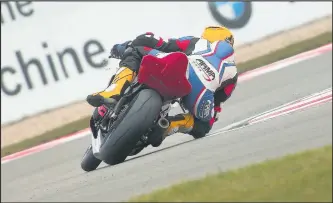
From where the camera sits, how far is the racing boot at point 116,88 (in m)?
4.05

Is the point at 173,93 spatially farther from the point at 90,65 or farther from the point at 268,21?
the point at 268,21

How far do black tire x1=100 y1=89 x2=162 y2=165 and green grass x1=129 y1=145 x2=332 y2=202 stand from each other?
5.07m

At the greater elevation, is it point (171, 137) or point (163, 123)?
point (163, 123)

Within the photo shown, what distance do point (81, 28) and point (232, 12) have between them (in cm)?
301

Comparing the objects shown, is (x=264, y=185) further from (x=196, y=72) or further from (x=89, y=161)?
(x=196, y=72)

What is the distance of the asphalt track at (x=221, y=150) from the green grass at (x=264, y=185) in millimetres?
145

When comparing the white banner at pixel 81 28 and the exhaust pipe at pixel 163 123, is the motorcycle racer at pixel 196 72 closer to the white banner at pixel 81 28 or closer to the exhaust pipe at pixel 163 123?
the exhaust pipe at pixel 163 123

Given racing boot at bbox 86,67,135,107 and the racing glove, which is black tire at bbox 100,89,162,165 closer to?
racing boot at bbox 86,67,135,107

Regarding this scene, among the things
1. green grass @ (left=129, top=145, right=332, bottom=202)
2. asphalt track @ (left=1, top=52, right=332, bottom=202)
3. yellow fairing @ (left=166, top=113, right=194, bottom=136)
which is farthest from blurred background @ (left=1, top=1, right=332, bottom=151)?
yellow fairing @ (left=166, top=113, right=194, bottom=136)

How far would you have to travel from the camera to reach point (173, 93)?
4152 millimetres

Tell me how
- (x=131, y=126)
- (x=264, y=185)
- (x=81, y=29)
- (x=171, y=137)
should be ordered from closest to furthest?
(x=131, y=126) < (x=171, y=137) < (x=264, y=185) < (x=81, y=29)

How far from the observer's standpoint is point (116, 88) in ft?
13.9

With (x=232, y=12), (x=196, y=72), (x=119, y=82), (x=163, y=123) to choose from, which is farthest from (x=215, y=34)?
(x=232, y=12)

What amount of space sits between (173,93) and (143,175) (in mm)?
4302
